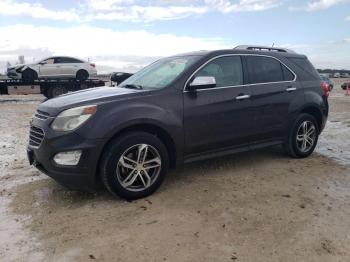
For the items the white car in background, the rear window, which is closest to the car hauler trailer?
the white car in background

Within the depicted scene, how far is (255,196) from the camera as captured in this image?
14.9 feet

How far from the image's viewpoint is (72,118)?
417 centimetres

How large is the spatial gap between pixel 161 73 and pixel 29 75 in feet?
47.6

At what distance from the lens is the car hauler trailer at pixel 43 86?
685 inches

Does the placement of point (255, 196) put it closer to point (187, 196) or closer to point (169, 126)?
point (187, 196)

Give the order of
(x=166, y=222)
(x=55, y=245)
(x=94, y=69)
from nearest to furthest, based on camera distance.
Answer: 1. (x=55, y=245)
2. (x=166, y=222)
3. (x=94, y=69)

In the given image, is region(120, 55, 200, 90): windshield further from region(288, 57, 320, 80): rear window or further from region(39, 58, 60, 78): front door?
region(39, 58, 60, 78): front door

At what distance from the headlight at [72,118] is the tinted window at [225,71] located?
5.23 feet

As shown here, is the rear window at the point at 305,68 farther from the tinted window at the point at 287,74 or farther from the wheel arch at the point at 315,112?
the wheel arch at the point at 315,112

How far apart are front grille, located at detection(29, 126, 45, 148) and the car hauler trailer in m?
14.1

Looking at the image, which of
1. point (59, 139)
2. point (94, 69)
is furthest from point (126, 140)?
point (94, 69)

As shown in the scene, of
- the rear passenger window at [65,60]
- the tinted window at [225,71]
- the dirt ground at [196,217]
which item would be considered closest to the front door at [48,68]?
the rear passenger window at [65,60]

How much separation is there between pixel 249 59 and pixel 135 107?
6.86ft

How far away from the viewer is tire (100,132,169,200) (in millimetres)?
4223
